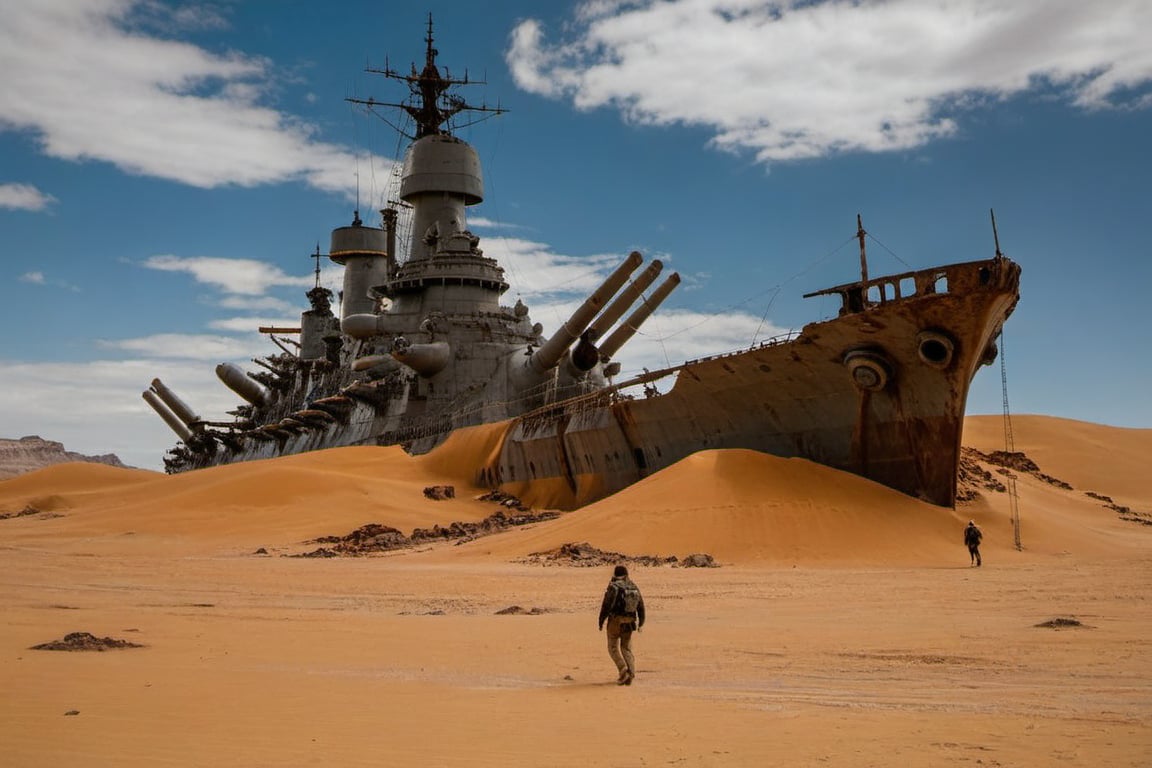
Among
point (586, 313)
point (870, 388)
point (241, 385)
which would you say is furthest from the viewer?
point (241, 385)

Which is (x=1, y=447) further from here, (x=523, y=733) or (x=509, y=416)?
(x=523, y=733)

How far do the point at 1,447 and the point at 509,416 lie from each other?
12887 cm

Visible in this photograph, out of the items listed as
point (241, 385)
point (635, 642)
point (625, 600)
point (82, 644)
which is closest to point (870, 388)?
point (635, 642)

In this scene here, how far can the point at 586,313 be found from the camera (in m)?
24.3

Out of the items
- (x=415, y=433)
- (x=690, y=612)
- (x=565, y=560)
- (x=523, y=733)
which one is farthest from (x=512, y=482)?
(x=523, y=733)

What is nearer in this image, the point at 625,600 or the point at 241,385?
the point at 625,600

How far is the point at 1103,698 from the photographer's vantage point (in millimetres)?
5184

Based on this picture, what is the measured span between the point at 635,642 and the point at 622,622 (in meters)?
1.78

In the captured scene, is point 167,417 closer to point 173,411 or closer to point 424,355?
point 173,411

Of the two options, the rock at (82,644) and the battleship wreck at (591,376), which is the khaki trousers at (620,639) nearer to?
the rock at (82,644)

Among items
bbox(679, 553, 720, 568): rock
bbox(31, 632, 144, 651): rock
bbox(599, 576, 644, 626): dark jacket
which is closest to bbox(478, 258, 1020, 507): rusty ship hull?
bbox(679, 553, 720, 568): rock

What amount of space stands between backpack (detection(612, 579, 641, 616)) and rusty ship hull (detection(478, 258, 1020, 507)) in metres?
9.85

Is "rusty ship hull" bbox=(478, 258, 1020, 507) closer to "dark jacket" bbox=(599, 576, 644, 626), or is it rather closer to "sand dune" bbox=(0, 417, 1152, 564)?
"sand dune" bbox=(0, 417, 1152, 564)

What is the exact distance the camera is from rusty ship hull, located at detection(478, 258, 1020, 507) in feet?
48.1
